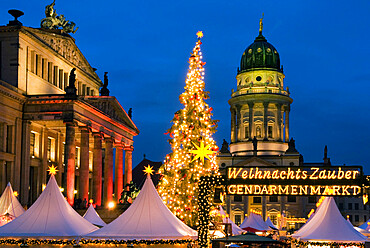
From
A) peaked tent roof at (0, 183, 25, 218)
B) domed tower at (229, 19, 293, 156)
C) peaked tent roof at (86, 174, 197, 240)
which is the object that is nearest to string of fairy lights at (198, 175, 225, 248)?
peaked tent roof at (86, 174, 197, 240)

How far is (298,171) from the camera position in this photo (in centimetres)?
2655

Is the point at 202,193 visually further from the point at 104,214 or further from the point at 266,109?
the point at 266,109

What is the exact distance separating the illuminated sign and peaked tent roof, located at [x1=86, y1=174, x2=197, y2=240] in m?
4.81

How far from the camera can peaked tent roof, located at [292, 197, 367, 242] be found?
36625 millimetres

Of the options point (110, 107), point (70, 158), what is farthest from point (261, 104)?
point (70, 158)

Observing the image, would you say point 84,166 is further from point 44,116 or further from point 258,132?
point 258,132

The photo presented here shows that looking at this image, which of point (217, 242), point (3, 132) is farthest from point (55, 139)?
point (217, 242)

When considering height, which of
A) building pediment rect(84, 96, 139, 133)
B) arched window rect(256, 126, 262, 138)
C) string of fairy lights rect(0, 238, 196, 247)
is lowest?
string of fairy lights rect(0, 238, 196, 247)

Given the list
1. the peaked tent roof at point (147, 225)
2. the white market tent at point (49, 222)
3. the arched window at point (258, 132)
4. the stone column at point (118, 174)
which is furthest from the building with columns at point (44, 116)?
the arched window at point (258, 132)

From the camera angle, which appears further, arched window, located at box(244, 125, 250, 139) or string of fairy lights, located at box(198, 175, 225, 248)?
arched window, located at box(244, 125, 250, 139)

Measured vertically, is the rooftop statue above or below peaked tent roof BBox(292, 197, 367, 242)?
above

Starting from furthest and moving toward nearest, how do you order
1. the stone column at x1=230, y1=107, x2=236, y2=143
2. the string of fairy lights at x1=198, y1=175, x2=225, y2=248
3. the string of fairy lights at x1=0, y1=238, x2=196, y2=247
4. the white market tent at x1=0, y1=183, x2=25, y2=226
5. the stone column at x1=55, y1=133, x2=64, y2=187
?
the stone column at x1=230, y1=107, x2=236, y2=143 < the stone column at x1=55, y1=133, x2=64, y2=187 < the white market tent at x1=0, y1=183, x2=25, y2=226 < the string of fairy lights at x1=0, y1=238, x2=196, y2=247 < the string of fairy lights at x1=198, y1=175, x2=225, y2=248

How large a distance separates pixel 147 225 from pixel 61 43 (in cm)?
3755

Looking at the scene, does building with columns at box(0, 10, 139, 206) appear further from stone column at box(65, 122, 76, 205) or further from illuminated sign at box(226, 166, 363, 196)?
illuminated sign at box(226, 166, 363, 196)
